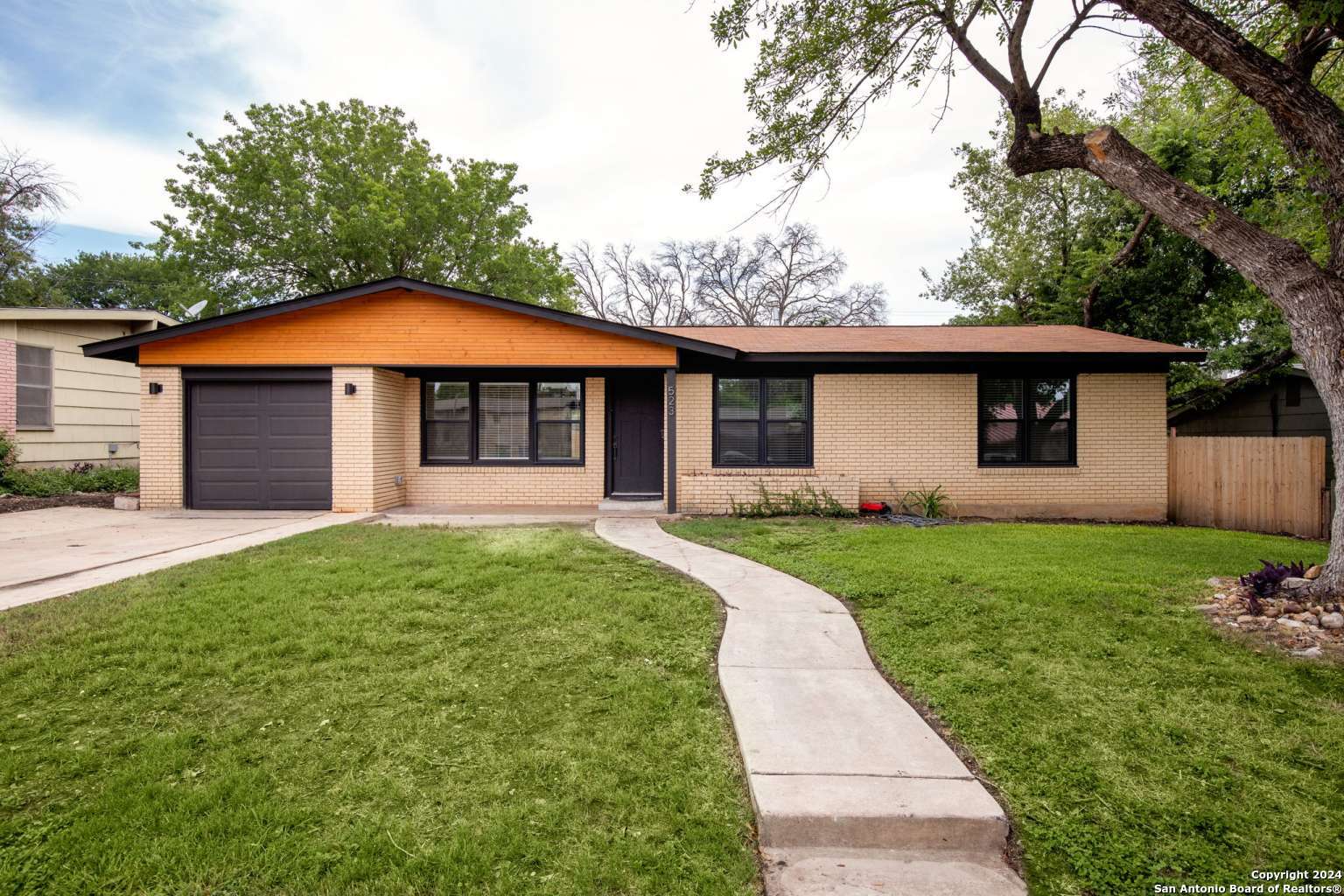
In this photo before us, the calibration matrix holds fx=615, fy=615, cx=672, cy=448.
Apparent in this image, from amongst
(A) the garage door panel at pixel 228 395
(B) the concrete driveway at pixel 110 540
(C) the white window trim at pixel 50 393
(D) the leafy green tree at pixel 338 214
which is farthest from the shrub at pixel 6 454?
(D) the leafy green tree at pixel 338 214

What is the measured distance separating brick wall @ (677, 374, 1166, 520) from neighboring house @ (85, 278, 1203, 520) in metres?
0.03

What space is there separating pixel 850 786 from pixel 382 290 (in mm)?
10395

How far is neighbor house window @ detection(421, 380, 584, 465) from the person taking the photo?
1152 cm

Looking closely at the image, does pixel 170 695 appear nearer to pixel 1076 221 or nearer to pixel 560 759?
pixel 560 759

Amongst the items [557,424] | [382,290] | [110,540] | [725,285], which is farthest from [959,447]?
[725,285]

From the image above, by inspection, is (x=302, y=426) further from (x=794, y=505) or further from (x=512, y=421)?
(x=794, y=505)

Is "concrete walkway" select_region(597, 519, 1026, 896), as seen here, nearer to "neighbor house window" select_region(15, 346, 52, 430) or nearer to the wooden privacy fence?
the wooden privacy fence

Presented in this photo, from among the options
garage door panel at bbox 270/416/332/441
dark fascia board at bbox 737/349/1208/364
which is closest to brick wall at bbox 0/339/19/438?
garage door panel at bbox 270/416/332/441

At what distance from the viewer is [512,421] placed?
1156cm

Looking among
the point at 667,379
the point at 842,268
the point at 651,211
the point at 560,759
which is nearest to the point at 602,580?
the point at 560,759

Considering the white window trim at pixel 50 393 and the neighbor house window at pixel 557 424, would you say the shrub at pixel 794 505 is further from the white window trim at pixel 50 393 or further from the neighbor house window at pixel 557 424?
the white window trim at pixel 50 393

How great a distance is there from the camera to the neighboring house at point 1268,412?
1409 centimetres

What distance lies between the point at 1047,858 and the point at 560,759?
1901mm

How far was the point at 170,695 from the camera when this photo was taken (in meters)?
3.32
